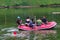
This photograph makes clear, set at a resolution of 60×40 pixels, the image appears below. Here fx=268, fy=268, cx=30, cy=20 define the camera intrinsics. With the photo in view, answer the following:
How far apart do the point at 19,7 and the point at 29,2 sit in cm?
532

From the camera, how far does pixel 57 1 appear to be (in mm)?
89812

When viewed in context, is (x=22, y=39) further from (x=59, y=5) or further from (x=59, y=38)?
(x=59, y=5)

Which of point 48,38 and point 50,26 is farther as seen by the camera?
point 50,26

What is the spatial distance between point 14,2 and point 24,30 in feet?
192

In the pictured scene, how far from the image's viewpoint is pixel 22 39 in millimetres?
26109

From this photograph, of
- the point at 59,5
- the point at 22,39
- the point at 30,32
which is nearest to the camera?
the point at 22,39

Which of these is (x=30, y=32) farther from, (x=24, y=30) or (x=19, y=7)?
(x=19, y=7)

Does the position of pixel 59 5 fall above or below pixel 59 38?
below

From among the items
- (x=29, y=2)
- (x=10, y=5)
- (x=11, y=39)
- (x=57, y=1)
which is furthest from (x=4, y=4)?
(x=11, y=39)

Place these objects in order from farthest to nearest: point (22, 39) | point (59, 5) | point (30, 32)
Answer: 1. point (59, 5)
2. point (30, 32)
3. point (22, 39)

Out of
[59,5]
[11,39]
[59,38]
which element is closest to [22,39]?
[11,39]

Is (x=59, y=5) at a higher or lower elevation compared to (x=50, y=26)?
lower

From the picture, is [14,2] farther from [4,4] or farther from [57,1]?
[57,1]

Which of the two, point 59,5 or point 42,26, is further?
point 59,5
